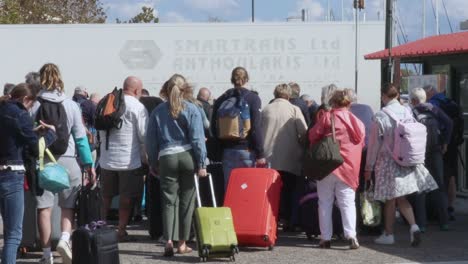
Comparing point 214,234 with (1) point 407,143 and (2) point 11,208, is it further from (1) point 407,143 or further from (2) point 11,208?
(1) point 407,143

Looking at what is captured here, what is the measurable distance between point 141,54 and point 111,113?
940cm

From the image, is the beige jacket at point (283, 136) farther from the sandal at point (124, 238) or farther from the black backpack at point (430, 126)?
the sandal at point (124, 238)

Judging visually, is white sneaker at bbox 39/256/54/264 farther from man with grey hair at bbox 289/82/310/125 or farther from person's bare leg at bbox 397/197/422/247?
man with grey hair at bbox 289/82/310/125

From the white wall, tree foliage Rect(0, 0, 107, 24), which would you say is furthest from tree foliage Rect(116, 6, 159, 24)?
the white wall

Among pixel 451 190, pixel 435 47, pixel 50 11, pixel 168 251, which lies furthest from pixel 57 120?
pixel 50 11

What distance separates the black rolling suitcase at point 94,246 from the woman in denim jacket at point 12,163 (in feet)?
1.71

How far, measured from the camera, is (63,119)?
28.0 feet

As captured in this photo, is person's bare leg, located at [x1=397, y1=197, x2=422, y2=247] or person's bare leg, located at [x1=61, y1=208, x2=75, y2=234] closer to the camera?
person's bare leg, located at [x1=61, y1=208, x2=75, y2=234]

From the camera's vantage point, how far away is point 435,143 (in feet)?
37.1

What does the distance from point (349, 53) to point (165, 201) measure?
33.8ft

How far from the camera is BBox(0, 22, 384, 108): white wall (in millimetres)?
18844

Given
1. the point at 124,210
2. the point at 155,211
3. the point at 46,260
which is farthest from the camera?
the point at 155,211

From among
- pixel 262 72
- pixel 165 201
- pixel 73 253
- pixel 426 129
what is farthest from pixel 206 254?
pixel 262 72

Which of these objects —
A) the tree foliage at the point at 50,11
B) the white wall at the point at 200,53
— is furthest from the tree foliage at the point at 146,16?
the white wall at the point at 200,53
